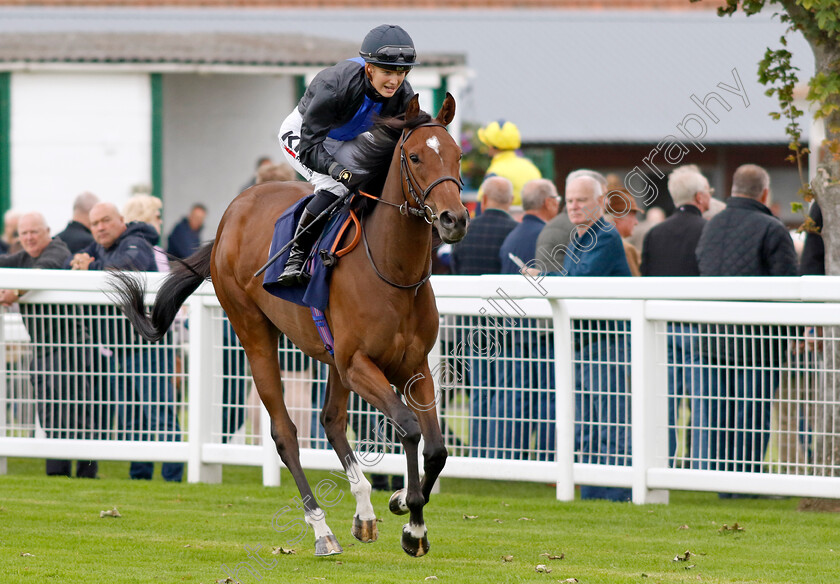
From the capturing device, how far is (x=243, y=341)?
6.25 meters

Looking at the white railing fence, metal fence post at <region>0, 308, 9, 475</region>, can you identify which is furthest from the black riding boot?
metal fence post at <region>0, 308, 9, 475</region>

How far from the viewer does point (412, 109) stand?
4855 millimetres

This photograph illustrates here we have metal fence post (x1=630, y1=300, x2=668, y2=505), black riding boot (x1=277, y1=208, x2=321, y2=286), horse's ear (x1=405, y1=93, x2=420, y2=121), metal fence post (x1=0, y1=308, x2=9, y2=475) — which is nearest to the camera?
horse's ear (x1=405, y1=93, x2=420, y2=121)

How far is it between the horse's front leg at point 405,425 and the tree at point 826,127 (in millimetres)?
2186

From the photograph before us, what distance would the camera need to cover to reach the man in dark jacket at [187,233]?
1475cm

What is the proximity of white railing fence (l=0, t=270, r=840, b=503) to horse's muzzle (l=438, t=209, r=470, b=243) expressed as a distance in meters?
2.03

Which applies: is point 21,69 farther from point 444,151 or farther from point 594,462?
point 444,151

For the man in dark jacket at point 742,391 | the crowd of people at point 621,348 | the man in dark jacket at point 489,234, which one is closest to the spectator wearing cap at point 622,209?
the crowd of people at point 621,348

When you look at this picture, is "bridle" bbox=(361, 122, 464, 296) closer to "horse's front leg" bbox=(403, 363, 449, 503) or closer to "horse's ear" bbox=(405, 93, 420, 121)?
"horse's ear" bbox=(405, 93, 420, 121)

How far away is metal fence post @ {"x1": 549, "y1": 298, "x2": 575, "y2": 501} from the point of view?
654 centimetres

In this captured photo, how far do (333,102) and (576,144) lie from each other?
47.1ft

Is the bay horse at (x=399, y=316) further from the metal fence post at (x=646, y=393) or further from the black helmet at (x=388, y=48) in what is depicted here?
the metal fence post at (x=646, y=393)

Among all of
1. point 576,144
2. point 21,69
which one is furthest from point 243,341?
point 576,144

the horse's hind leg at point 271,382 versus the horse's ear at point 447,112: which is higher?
the horse's ear at point 447,112
